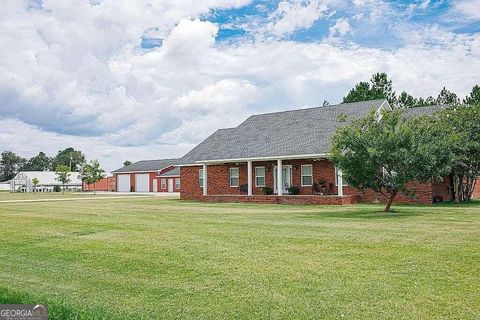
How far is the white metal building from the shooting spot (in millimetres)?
92500

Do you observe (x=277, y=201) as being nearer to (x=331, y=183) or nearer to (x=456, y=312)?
(x=331, y=183)

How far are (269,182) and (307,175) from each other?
2757mm

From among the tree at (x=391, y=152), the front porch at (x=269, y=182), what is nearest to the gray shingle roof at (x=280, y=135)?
the front porch at (x=269, y=182)

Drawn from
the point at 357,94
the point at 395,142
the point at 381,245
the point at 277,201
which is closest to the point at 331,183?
the point at 277,201

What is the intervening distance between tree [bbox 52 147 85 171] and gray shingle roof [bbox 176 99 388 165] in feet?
255

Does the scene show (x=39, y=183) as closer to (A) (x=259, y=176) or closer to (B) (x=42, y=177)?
(B) (x=42, y=177)

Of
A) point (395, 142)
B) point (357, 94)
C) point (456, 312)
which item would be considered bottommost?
point (456, 312)

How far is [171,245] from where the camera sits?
11.9 meters

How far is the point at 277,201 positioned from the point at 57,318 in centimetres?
2409

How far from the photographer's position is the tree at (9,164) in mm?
142750

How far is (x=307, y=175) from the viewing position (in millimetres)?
31953

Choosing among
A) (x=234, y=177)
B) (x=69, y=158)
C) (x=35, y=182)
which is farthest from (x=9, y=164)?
(x=234, y=177)

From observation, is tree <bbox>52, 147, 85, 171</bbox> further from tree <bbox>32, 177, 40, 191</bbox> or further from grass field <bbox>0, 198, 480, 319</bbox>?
grass field <bbox>0, 198, 480, 319</bbox>

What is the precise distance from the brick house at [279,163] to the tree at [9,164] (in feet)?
390
